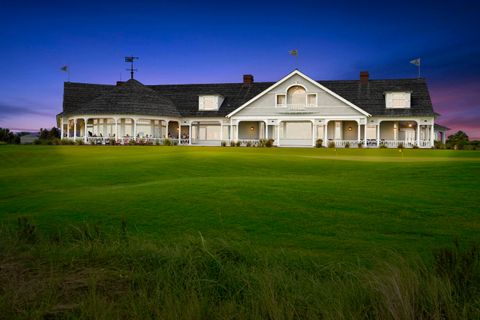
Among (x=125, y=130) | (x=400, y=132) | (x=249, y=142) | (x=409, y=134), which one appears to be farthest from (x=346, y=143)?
(x=125, y=130)

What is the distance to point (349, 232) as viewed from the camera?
8.97 meters

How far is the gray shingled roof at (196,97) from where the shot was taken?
45.1 meters

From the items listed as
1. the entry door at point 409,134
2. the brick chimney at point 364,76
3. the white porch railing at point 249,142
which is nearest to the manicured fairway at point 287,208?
the white porch railing at point 249,142

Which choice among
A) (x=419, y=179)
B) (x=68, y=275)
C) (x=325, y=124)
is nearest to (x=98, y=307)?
(x=68, y=275)

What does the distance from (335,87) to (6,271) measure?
44.1m

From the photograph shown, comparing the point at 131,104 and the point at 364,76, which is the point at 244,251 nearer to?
the point at 131,104

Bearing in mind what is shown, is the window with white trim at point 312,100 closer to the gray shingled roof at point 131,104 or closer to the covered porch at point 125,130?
the covered porch at point 125,130

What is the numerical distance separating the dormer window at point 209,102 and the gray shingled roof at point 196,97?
21.7 inches

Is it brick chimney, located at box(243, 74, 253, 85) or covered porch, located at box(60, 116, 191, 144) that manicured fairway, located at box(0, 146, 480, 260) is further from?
brick chimney, located at box(243, 74, 253, 85)

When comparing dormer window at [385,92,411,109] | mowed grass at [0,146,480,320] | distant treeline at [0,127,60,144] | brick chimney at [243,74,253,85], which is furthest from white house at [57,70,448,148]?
mowed grass at [0,146,480,320]

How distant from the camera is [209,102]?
162 ft

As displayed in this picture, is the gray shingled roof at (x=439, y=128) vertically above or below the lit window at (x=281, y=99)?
below

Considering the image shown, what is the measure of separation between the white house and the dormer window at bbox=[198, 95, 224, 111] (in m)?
0.10

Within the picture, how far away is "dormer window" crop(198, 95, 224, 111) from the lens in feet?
161
